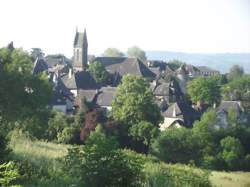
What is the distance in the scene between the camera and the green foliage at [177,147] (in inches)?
1387

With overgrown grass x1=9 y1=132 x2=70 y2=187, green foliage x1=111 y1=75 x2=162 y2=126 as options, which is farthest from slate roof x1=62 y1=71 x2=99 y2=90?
overgrown grass x1=9 y1=132 x2=70 y2=187

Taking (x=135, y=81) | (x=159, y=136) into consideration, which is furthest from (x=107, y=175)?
(x=135, y=81)

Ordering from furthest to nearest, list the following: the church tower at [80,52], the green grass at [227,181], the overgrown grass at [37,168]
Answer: the church tower at [80,52]
the green grass at [227,181]
the overgrown grass at [37,168]

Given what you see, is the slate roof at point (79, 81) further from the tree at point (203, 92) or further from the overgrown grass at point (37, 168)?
the overgrown grass at point (37, 168)

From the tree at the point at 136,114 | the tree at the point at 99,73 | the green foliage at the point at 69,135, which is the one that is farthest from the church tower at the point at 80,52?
the green foliage at the point at 69,135

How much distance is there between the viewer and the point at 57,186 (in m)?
8.71

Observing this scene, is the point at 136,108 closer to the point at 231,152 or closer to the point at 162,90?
the point at 231,152

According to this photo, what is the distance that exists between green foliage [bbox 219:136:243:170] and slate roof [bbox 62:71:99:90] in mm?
29497

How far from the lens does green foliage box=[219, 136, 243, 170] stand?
37812mm

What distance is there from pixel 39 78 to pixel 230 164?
1706cm

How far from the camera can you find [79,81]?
66250mm

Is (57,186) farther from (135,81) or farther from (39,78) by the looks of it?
(135,81)

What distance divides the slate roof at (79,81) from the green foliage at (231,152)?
2950cm

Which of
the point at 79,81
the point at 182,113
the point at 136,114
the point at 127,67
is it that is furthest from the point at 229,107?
the point at 127,67
